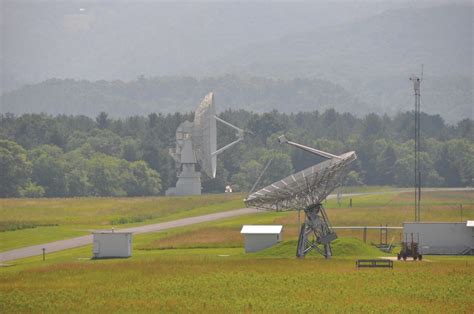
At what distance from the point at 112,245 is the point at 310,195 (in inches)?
616

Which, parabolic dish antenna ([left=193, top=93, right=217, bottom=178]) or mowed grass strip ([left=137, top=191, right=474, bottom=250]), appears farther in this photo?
parabolic dish antenna ([left=193, top=93, right=217, bottom=178])

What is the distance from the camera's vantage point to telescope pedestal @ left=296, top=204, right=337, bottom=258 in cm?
7250

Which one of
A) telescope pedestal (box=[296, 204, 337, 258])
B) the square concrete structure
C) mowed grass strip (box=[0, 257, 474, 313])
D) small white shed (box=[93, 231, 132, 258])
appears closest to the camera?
mowed grass strip (box=[0, 257, 474, 313])

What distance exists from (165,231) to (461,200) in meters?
51.5

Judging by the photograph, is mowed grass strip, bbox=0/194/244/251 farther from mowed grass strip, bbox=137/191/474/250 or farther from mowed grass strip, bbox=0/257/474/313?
mowed grass strip, bbox=0/257/474/313

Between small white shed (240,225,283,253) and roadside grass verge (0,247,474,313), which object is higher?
small white shed (240,225,283,253)

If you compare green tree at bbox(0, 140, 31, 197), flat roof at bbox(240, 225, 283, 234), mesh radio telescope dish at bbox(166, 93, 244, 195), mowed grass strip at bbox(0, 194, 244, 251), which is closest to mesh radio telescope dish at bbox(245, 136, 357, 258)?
flat roof at bbox(240, 225, 283, 234)

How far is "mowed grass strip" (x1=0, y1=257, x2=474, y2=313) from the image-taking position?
52.1m

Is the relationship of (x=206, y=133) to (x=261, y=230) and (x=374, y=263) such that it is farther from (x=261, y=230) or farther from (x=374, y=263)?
(x=374, y=263)

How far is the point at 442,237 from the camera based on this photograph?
79.9 m

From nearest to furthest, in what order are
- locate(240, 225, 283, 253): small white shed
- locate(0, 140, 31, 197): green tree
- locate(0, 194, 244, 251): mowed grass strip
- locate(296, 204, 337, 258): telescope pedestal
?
1. locate(296, 204, 337, 258): telescope pedestal
2. locate(240, 225, 283, 253): small white shed
3. locate(0, 194, 244, 251): mowed grass strip
4. locate(0, 140, 31, 197): green tree

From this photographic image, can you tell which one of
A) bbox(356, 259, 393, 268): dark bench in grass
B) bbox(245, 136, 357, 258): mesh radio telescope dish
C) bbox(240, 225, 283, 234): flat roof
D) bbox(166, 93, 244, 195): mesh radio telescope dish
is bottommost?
bbox(356, 259, 393, 268): dark bench in grass

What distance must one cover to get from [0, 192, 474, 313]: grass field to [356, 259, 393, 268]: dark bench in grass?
0.69 m

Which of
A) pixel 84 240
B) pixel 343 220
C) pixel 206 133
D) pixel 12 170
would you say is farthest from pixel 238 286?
pixel 12 170
